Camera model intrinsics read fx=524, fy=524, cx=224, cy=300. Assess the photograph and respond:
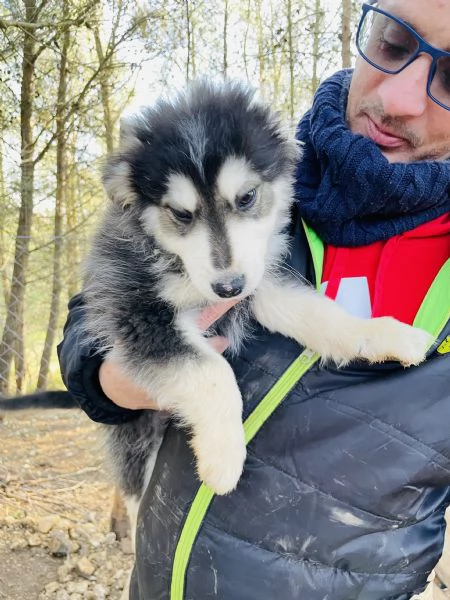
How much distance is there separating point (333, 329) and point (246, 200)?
581 mm

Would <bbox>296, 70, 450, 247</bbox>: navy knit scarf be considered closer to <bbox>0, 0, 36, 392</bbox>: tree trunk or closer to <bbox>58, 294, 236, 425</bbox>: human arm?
<bbox>58, 294, 236, 425</bbox>: human arm

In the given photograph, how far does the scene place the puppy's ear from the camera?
2006 millimetres

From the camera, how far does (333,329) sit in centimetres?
177

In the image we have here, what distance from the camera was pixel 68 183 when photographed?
952 cm

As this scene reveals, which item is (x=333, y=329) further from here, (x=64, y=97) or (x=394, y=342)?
(x=64, y=97)

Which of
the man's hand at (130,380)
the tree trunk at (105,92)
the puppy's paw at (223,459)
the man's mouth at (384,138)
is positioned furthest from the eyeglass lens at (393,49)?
the tree trunk at (105,92)

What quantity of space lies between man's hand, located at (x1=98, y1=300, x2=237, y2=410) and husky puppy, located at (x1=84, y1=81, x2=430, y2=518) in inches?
1.2

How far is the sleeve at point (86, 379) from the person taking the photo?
196 cm

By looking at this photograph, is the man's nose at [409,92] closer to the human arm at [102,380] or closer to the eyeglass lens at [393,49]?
the eyeglass lens at [393,49]

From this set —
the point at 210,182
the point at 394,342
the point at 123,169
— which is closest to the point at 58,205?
the point at 123,169

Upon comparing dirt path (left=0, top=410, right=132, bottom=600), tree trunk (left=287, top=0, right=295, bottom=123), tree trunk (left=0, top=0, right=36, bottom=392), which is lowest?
dirt path (left=0, top=410, right=132, bottom=600)

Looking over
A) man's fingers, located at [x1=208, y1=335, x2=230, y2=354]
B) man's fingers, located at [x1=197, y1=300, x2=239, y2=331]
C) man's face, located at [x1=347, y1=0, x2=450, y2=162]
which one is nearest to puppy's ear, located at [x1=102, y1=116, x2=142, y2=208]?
man's fingers, located at [x1=197, y1=300, x2=239, y2=331]

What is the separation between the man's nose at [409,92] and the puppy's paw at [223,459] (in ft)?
3.92

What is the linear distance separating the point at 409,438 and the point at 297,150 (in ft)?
4.11
